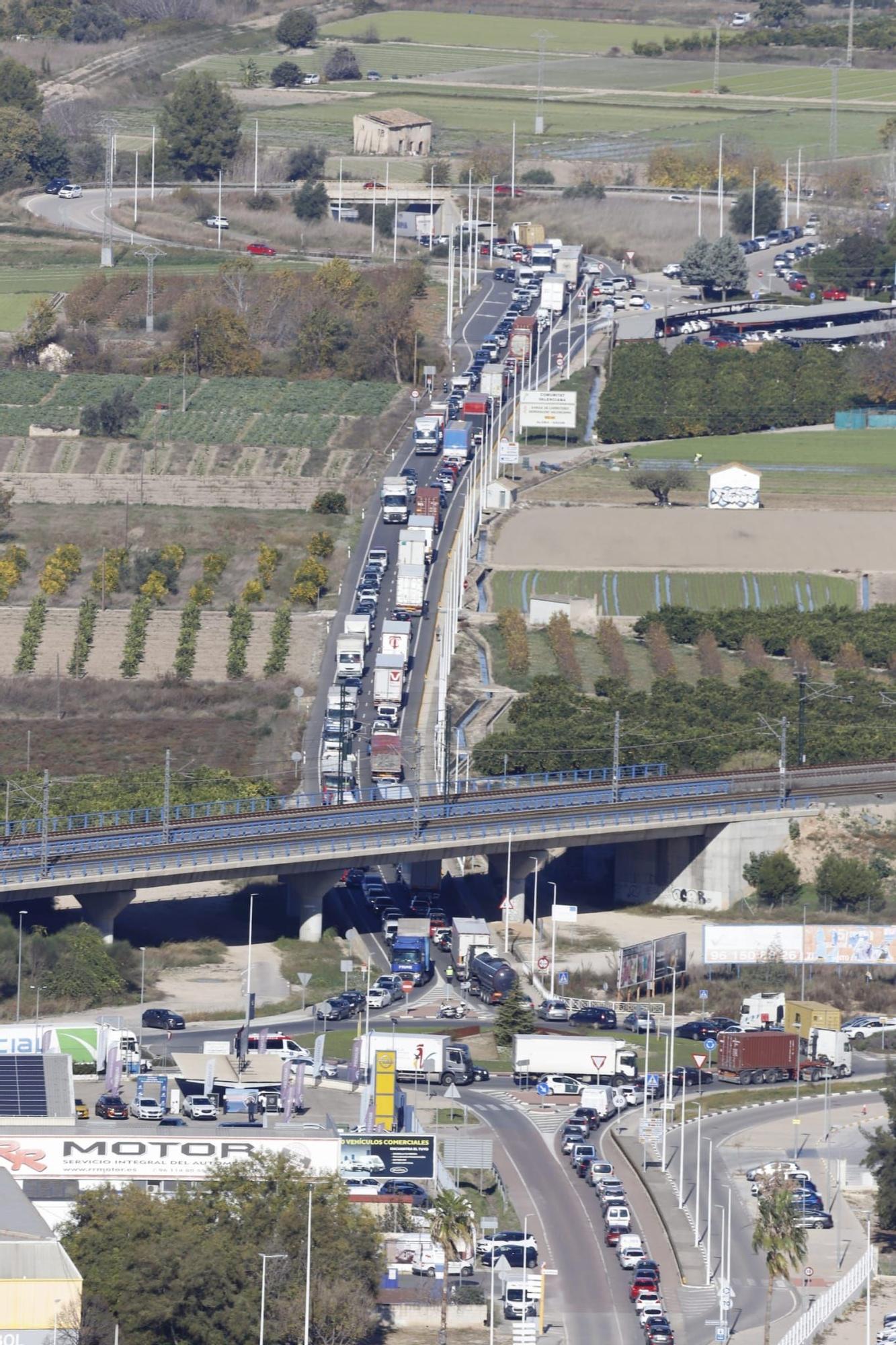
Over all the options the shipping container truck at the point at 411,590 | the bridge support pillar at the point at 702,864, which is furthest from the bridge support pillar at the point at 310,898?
the shipping container truck at the point at 411,590

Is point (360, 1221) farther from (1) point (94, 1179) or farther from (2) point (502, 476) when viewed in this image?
(2) point (502, 476)

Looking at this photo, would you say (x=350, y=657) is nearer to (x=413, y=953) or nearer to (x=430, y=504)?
(x=430, y=504)

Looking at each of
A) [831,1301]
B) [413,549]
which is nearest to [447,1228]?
[831,1301]

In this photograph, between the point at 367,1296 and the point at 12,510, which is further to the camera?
the point at 12,510

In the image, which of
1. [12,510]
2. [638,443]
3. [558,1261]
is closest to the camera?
[558,1261]

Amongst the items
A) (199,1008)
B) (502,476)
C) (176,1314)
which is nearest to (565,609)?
(502,476)

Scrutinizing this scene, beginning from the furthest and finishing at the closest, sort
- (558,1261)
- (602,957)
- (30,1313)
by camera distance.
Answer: (602,957) → (558,1261) → (30,1313)

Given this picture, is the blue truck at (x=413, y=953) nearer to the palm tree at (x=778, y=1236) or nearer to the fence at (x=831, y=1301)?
the fence at (x=831, y=1301)

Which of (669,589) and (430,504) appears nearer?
(669,589)
